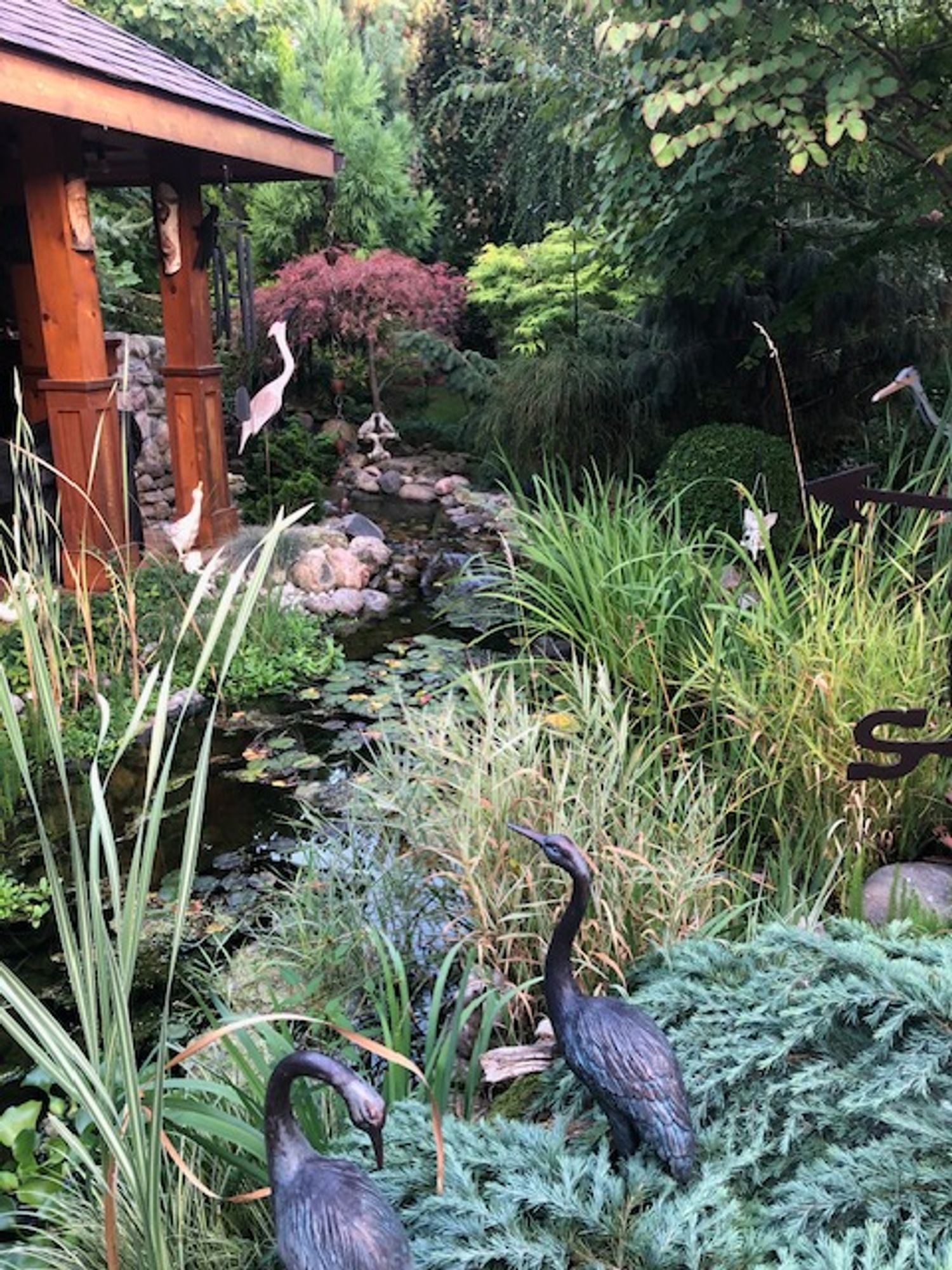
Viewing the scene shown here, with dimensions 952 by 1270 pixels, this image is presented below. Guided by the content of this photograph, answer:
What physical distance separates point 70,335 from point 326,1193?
4.14 meters

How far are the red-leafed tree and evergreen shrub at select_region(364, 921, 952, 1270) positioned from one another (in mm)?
7624

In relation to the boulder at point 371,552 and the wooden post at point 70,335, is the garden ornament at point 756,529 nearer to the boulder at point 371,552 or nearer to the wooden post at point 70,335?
the wooden post at point 70,335

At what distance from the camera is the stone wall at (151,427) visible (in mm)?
6648

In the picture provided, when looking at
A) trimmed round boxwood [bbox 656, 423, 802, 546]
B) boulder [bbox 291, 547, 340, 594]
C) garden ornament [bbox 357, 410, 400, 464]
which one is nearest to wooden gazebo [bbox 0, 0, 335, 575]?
boulder [bbox 291, 547, 340, 594]

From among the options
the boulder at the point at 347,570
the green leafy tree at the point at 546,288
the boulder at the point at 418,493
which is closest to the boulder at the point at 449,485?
the boulder at the point at 418,493

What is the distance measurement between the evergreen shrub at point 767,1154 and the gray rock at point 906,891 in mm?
471

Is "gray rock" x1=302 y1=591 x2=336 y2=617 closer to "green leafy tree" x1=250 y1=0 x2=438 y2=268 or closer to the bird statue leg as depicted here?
the bird statue leg

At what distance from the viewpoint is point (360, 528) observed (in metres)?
6.35

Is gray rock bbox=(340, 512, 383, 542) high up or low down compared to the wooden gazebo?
down

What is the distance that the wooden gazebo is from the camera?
3746 millimetres

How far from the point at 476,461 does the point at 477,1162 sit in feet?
24.7

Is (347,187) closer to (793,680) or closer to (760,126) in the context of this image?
(760,126)

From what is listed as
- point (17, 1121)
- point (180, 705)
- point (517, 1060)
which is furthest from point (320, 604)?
point (517, 1060)

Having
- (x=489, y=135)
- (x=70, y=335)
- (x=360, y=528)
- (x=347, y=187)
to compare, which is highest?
(x=347, y=187)
